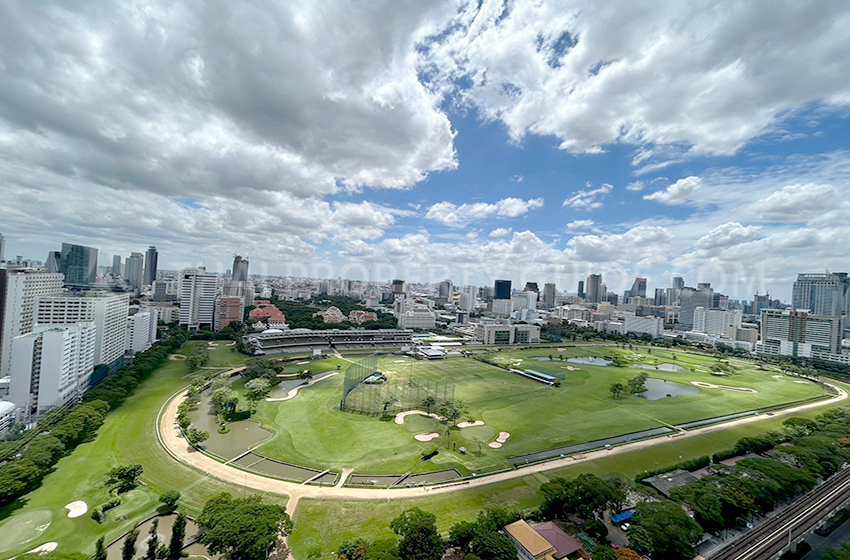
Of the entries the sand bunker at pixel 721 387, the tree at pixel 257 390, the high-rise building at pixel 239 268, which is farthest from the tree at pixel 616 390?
the high-rise building at pixel 239 268

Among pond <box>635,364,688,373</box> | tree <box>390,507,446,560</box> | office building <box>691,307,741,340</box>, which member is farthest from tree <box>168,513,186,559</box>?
office building <box>691,307,741,340</box>

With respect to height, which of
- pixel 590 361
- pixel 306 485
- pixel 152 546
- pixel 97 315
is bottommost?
pixel 306 485

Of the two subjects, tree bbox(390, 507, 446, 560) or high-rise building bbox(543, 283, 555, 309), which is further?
high-rise building bbox(543, 283, 555, 309)

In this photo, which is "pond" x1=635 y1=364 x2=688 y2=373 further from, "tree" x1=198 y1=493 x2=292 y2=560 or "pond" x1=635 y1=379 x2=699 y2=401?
"tree" x1=198 y1=493 x2=292 y2=560

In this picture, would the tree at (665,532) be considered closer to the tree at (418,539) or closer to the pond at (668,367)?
the tree at (418,539)

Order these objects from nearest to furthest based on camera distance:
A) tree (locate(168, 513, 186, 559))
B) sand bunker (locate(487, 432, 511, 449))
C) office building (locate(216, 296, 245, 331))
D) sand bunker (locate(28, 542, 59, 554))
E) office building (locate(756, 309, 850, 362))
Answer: tree (locate(168, 513, 186, 559)), sand bunker (locate(28, 542, 59, 554)), sand bunker (locate(487, 432, 511, 449)), office building (locate(756, 309, 850, 362)), office building (locate(216, 296, 245, 331))

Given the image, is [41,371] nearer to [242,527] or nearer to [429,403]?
[242,527]

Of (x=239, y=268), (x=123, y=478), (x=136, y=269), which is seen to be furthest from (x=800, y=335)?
(x=136, y=269)

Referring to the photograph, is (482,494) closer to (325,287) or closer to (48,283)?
(48,283)
